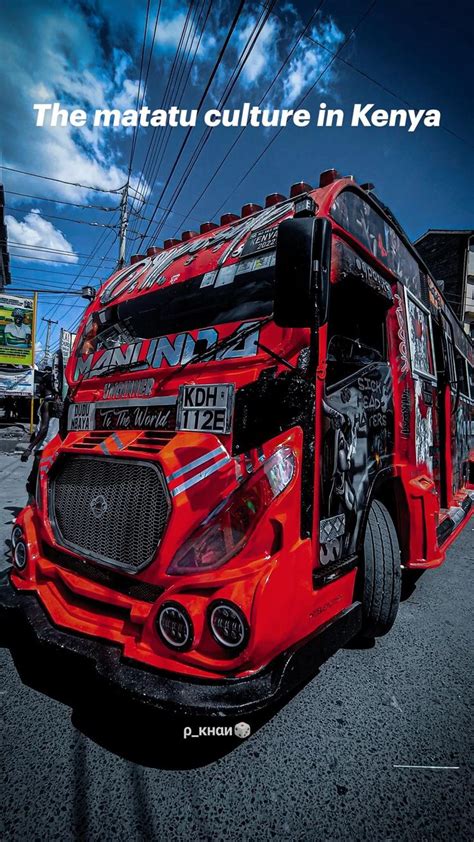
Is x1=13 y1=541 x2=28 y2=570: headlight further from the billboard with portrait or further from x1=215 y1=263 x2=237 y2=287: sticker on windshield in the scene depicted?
the billboard with portrait

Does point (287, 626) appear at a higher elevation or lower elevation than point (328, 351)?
lower

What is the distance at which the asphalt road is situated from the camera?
1.54 meters

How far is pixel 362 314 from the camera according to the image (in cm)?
279

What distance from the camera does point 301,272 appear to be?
1.91 m

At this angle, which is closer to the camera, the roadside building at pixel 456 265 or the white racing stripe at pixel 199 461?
the white racing stripe at pixel 199 461

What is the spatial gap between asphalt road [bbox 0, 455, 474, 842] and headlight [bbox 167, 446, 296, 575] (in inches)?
32.8

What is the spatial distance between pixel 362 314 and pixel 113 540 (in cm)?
208

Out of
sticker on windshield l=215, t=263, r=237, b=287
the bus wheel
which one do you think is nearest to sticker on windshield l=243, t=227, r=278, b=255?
sticker on windshield l=215, t=263, r=237, b=287

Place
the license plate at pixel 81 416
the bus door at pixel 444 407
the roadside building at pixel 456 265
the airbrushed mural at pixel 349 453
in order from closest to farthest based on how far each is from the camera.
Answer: the airbrushed mural at pixel 349 453
the license plate at pixel 81 416
the bus door at pixel 444 407
the roadside building at pixel 456 265

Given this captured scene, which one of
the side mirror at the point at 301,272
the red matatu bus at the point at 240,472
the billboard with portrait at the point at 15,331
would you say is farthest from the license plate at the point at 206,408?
the billboard with portrait at the point at 15,331

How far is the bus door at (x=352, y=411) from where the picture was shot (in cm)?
211

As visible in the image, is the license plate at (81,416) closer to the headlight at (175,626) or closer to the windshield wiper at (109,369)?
the windshield wiper at (109,369)

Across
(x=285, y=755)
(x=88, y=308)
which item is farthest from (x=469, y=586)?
(x=88, y=308)

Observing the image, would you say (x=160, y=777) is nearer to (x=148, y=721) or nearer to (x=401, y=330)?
(x=148, y=721)
